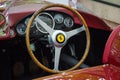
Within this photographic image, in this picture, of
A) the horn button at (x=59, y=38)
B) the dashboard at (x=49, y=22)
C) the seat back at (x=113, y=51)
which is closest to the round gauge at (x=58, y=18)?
the dashboard at (x=49, y=22)

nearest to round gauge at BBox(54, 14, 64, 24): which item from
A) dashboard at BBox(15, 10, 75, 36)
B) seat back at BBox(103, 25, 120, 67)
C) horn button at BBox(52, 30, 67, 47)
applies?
dashboard at BBox(15, 10, 75, 36)

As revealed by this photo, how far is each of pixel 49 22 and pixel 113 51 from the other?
82 centimetres

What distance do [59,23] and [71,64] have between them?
49 cm

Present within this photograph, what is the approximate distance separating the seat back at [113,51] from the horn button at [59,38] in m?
0.52

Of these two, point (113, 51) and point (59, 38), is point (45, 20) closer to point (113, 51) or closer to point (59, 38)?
point (59, 38)

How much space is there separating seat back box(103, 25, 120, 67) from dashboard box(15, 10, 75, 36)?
70 centimetres

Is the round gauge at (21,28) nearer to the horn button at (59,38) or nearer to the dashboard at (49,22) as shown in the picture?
the dashboard at (49,22)

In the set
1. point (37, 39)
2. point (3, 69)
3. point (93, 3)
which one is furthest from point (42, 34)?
point (93, 3)

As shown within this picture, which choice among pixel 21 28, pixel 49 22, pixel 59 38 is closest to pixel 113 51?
pixel 59 38

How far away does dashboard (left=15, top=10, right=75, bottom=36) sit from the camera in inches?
147

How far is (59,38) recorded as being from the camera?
3621 millimetres

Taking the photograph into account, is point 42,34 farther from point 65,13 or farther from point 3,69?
point 3,69

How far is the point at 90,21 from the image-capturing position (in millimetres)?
4367

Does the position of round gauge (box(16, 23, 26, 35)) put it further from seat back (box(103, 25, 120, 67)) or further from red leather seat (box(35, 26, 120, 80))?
seat back (box(103, 25, 120, 67))
